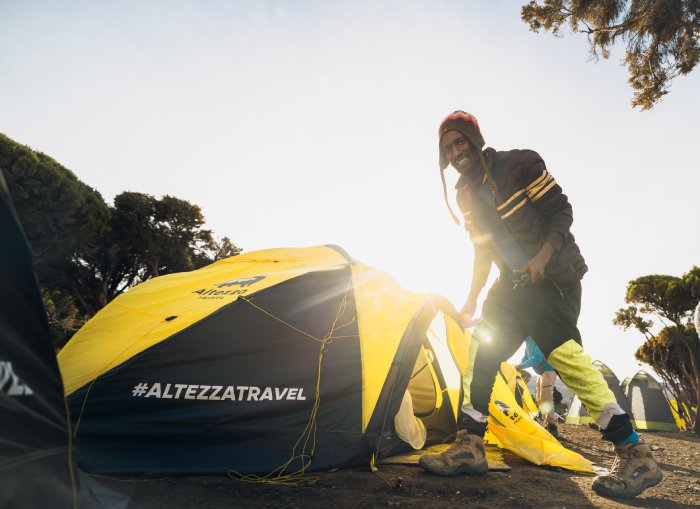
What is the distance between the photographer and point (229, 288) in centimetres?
354

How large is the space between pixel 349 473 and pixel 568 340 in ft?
5.57

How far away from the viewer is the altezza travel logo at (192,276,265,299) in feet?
11.2

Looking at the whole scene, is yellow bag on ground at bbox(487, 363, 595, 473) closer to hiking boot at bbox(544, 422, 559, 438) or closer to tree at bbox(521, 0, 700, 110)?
hiking boot at bbox(544, 422, 559, 438)

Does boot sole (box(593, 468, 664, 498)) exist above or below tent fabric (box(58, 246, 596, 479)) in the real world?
below

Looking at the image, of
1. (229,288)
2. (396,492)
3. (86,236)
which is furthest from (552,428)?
(86,236)

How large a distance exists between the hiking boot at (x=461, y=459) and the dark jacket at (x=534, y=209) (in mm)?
1246

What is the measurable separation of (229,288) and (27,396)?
92.9 inches

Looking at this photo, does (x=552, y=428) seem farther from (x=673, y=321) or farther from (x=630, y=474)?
(x=673, y=321)

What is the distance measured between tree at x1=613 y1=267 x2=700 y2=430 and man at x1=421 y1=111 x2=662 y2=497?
40.8 feet

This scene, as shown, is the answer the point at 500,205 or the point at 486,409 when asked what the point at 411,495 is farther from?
the point at 500,205

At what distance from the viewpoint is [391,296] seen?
11.9ft

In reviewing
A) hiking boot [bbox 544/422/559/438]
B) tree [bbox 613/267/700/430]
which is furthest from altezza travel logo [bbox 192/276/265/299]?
tree [bbox 613/267/700/430]

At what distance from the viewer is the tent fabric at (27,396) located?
1118 millimetres

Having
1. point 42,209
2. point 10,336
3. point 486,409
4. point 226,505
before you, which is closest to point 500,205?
point 486,409
